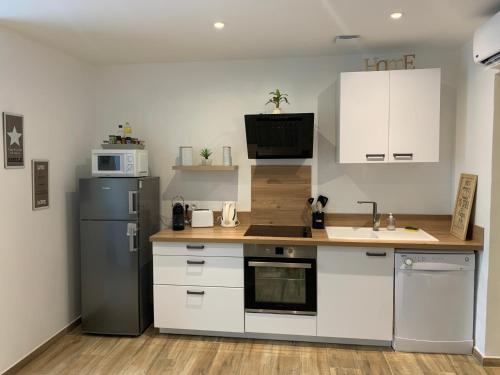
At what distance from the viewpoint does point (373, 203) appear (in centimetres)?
332

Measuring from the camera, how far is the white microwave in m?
3.20

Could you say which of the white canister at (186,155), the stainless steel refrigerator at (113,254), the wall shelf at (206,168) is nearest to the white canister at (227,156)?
the wall shelf at (206,168)

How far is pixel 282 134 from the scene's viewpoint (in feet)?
10.3

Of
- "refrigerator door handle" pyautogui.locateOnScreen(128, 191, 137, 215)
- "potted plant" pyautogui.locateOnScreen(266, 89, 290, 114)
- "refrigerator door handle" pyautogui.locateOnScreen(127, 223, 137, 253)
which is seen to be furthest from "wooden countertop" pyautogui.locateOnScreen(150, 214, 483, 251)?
"potted plant" pyautogui.locateOnScreen(266, 89, 290, 114)

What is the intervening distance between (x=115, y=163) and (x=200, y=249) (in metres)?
1.05

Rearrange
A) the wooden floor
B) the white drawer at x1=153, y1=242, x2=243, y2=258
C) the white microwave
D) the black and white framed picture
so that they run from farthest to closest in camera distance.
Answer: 1. the white microwave
2. the white drawer at x1=153, y1=242, x2=243, y2=258
3. the wooden floor
4. the black and white framed picture

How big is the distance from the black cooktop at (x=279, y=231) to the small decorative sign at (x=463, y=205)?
1.18 metres

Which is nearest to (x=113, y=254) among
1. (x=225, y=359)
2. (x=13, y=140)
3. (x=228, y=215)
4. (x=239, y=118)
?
(x=228, y=215)

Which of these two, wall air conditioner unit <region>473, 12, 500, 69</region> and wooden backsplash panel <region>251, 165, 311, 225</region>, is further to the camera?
wooden backsplash panel <region>251, 165, 311, 225</region>

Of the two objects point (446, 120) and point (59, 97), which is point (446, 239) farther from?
point (59, 97)

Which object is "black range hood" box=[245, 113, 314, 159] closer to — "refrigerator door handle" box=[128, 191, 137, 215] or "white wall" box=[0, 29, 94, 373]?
"refrigerator door handle" box=[128, 191, 137, 215]

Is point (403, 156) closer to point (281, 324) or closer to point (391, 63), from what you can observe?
point (391, 63)

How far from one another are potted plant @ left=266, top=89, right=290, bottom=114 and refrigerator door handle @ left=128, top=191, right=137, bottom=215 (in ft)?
4.56

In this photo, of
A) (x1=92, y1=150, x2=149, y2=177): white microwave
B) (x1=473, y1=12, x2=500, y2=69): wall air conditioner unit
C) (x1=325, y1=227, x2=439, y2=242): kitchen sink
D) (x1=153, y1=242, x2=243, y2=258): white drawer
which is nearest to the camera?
(x1=473, y1=12, x2=500, y2=69): wall air conditioner unit
